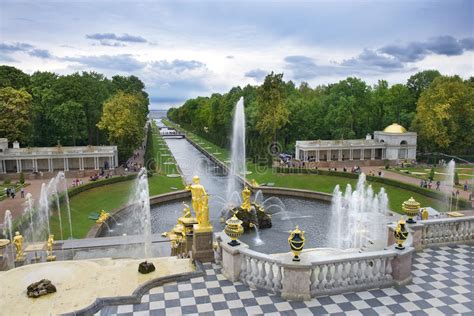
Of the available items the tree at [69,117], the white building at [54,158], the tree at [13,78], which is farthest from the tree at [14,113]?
the tree at [13,78]

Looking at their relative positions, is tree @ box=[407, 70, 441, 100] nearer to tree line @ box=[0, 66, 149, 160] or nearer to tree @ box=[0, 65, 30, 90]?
tree line @ box=[0, 66, 149, 160]

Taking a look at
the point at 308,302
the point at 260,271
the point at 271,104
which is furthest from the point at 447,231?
the point at 271,104

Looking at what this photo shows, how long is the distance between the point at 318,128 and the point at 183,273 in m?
60.2

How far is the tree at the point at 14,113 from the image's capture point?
5059 centimetres

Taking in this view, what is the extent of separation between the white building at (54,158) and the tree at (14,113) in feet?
5.81

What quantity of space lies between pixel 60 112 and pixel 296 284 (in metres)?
50.8

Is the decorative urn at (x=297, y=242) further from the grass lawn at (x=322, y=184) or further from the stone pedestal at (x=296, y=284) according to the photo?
the grass lawn at (x=322, y=184)

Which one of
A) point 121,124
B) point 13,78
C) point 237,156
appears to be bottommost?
point 237,156

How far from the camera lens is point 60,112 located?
177 feet

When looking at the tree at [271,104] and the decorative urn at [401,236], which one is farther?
the tree at [271,104]

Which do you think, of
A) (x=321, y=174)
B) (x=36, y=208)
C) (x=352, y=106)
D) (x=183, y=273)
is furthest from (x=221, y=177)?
(x=183, y=273)

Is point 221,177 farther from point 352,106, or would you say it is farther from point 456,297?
point 456,297

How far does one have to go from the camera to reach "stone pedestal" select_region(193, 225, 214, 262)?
13.9m

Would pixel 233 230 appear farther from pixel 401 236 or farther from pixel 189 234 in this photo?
pixel 401 236
